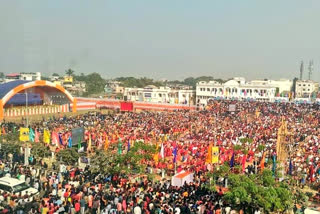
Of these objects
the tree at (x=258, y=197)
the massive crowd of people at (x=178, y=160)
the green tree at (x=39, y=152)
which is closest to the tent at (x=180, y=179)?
the massive crowd of people at (x=178, y=160)

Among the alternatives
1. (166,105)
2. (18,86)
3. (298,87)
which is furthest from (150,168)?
(298,87)

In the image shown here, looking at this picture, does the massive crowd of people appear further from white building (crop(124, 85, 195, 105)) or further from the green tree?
white building (crop(124, 85, 195, 105))

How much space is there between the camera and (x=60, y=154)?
21828 millimetres

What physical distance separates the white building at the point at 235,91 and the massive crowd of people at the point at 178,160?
14198 millimetres

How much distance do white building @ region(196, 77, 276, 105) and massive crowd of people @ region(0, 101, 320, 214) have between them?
14.2m

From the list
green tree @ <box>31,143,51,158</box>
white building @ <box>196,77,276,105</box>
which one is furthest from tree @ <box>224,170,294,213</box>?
white building @ <box>196,77,276,105</box>

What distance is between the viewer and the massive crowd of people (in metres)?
13.6

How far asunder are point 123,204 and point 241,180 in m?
5.36

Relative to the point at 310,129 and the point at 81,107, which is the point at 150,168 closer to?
the point at 310,129

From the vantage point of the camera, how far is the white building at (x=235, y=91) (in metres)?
62.8

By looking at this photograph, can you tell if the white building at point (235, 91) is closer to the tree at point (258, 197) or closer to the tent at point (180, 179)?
the tent at point (180, 179)

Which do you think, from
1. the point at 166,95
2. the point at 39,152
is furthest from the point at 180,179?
the point at 166,95

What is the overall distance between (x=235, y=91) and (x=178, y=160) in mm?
43947

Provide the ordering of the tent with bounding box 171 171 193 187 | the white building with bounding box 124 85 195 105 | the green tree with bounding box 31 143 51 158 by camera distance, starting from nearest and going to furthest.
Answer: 1. the tent with bounding box 171 171 193 187
2. the green tree with bounding box 31 143 51 158
3. the white building with bounding box 124 85 195 105
